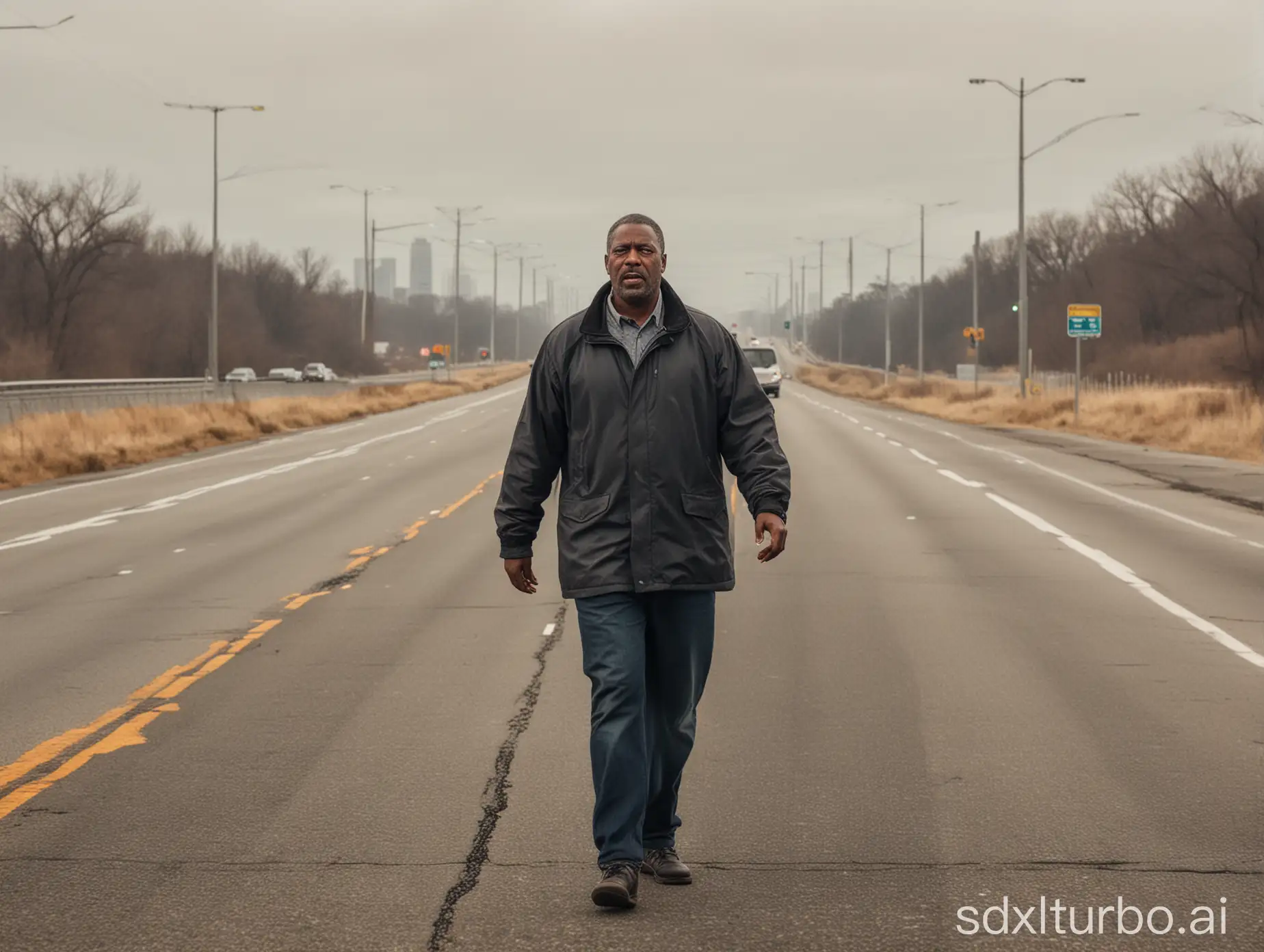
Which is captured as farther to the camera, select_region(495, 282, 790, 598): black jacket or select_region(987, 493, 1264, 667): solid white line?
select_region(987, 493, 1264, 667): solid white line

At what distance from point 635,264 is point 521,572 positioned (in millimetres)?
1121

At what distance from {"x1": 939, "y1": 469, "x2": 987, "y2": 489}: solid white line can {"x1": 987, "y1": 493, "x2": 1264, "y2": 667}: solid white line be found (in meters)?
3.92

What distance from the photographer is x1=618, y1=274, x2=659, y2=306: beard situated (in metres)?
5.87

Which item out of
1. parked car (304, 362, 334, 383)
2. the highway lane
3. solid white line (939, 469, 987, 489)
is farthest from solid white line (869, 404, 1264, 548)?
parked car (304, 362, 334, 383)

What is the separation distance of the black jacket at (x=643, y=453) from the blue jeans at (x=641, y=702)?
0.11m

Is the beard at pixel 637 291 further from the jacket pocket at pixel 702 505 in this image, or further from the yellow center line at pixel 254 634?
the yellow center line at pixel 254 634

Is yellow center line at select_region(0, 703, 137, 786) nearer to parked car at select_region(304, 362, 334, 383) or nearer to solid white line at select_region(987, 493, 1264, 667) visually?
solid white line at select_region(987, 493, 1264, 667)

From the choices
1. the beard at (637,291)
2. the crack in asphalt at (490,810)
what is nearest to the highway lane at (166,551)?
the crack in asphalt at (490,810)

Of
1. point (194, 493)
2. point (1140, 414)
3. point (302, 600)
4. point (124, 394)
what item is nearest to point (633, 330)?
point (302, 600)

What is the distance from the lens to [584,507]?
5879 millimetres

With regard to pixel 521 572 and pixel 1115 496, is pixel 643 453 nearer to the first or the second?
pixel 521 572

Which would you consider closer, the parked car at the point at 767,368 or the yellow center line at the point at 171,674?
the yellow center line at the point at 171,674

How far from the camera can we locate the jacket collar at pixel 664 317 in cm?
593

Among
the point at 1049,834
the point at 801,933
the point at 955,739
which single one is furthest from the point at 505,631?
the point at 801,933
